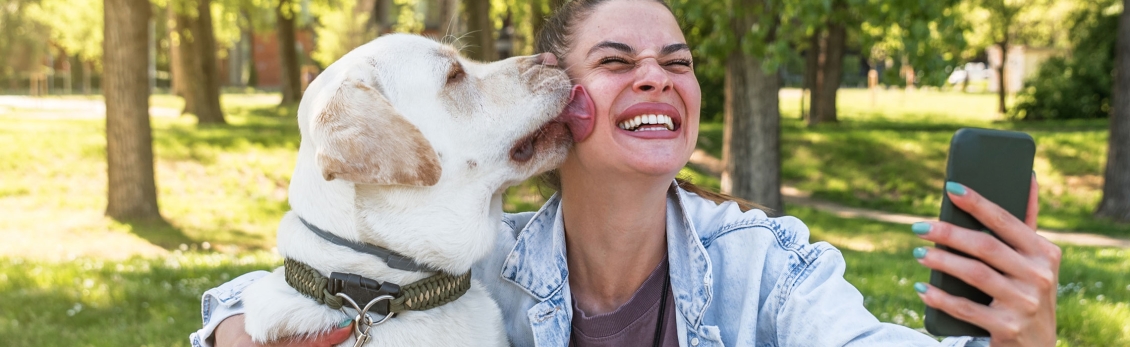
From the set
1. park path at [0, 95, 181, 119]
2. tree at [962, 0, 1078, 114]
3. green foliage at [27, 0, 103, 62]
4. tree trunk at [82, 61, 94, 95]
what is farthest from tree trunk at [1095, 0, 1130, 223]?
tree trunk at [82, 61, 94, 95]

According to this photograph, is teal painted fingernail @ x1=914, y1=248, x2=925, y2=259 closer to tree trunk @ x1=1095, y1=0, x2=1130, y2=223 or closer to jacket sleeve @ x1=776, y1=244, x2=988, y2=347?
jacket sleeve @ x1=776, y1=244, x2=988, y2=347

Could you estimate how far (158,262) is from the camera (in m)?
6.90

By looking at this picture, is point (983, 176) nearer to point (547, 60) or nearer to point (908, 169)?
point (547, 60)

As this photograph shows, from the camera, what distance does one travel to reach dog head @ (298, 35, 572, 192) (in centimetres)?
239

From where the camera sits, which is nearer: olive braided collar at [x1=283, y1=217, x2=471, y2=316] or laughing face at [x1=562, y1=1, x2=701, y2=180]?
olive braided collar at [x1=283, y1=217, x2=471, y2=316]

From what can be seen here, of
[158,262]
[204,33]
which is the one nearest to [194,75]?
[204,33]

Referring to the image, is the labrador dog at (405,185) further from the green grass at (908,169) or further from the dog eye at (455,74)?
the green grass at (908,169)

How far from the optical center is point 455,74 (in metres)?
2.81

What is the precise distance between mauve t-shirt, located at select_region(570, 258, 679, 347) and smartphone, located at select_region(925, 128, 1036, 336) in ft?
3.85

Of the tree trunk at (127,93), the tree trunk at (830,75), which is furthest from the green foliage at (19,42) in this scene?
the tree trunk at (830,75)

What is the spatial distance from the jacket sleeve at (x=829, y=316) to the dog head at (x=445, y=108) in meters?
0.82

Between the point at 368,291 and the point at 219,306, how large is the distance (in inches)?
32.6

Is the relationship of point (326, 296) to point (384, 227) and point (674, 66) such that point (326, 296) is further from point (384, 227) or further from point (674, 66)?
point (674, 66)

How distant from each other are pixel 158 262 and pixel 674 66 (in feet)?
18.0
